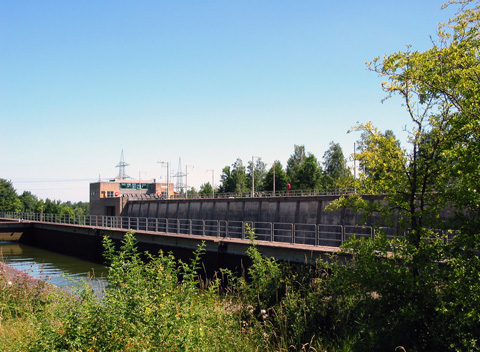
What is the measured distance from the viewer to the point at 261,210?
29.5 metres

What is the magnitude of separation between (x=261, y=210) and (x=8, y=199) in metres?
82.7

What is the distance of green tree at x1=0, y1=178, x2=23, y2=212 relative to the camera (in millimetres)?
91750

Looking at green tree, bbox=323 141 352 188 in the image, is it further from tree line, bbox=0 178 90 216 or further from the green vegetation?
tree line, bbox=0 178 90 216

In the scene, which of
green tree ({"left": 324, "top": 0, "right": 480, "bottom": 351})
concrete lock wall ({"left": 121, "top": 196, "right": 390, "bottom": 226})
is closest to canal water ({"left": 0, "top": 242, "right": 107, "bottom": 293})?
concrete lock wall ({"left": 121, "top": 196, "right": 390, "bottom": 226})

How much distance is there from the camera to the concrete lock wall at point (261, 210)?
24.0 meters

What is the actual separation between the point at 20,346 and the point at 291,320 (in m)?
3.70

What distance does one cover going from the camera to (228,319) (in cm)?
697

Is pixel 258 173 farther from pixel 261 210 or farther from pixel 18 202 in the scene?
pixel 261 210

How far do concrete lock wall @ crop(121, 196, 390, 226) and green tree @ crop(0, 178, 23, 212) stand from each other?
198 feet

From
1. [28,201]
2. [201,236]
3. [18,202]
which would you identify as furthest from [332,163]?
[28,201]

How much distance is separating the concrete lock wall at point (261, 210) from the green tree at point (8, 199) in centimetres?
6027

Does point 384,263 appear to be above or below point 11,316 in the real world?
above

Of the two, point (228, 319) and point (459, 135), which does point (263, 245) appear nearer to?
point (228, 319)

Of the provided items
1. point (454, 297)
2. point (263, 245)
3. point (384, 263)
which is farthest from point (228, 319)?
point (263, 245)
